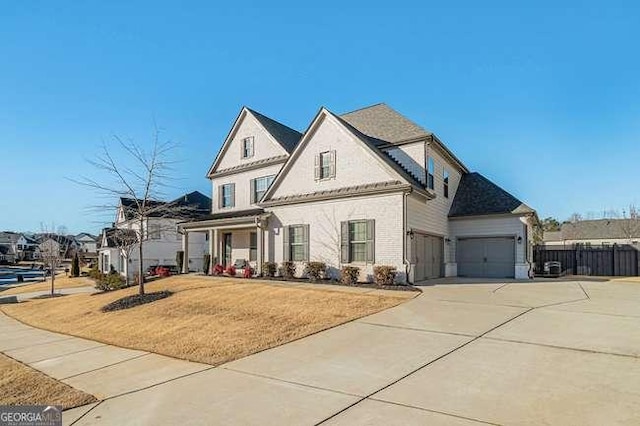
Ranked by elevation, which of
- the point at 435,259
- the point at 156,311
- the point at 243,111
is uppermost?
the point at 243,111

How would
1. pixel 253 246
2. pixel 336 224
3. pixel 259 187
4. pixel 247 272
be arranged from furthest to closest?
pixel 259 187, pixel 253 246, pixel 247 272, pixel 336 224

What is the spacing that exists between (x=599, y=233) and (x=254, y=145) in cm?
5091

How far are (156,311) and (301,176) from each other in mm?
9446

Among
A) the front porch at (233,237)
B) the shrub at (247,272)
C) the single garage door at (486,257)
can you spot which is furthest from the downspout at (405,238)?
the shrub at (247,272)

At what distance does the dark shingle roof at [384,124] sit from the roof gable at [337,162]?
1.46 m

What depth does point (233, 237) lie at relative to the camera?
2438 centimetres

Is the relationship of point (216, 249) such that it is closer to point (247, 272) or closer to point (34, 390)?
point (247, 272)

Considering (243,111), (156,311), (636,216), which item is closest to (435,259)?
(156,311)

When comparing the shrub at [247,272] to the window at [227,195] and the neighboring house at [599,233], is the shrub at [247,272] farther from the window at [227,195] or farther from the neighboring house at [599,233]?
the neighboring house at [599,233]

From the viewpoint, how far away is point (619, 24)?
44.2ft

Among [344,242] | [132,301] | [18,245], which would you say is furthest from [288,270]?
[18,245]

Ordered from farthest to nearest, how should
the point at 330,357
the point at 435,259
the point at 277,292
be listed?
the point at 435,259 < the point at 277,292 < the point at 330,357

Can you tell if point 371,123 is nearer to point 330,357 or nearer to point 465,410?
point 330,357

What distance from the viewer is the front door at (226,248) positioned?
2458 cm
